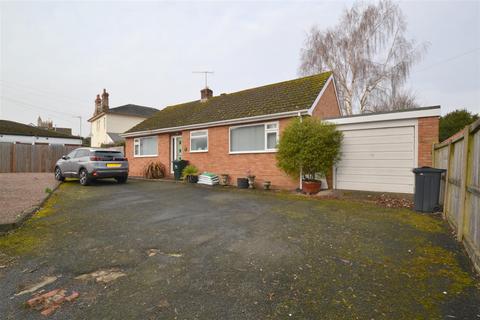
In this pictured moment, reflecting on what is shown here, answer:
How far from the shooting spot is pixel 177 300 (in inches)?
89.8

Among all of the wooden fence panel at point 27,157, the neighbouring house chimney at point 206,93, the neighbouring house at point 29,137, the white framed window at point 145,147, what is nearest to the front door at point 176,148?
the white framed window at point 145,147

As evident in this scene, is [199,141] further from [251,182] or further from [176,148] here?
[251,182]

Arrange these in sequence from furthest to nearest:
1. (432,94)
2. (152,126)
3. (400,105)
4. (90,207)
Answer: (432,94), (400,105), (152,126), (90,207)

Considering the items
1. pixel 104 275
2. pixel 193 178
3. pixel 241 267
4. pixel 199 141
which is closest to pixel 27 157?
pixel 199 141

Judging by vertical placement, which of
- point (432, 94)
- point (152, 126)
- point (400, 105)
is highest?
point (432, 94)

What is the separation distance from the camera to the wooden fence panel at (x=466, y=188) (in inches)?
121

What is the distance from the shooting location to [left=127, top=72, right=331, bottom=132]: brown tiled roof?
10047 mm

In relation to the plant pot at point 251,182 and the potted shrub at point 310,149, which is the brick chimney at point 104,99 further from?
the potted shrub at point 310,149

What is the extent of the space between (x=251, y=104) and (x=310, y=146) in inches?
193

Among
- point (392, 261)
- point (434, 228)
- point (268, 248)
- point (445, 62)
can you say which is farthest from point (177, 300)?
point (445, 62)

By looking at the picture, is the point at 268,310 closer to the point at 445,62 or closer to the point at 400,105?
the point at 400,105

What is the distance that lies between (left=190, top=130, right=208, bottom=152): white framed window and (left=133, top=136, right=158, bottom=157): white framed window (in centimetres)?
338

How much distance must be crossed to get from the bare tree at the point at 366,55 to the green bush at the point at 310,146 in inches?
491

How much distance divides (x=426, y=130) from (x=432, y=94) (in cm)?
2031
